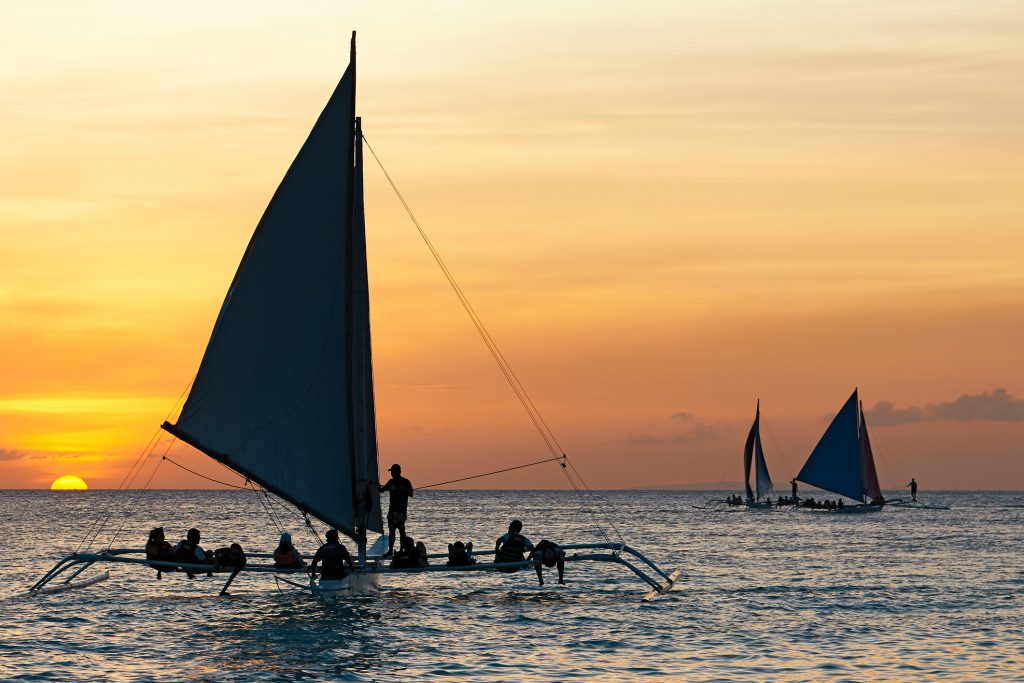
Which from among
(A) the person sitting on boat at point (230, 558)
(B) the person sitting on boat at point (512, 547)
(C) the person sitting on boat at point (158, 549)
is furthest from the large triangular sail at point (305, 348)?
(B) the person sitting on boat at point (512, 547)

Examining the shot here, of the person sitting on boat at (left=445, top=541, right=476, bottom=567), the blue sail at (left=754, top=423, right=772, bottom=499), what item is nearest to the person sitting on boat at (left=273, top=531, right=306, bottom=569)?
the person sitting on boat at (left=445, top=541, right=476, bottom=567)

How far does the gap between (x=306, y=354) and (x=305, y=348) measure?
0.51ft

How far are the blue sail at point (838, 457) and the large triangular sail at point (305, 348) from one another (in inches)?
2959

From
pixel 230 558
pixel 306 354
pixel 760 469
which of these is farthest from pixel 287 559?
pixel 760 469

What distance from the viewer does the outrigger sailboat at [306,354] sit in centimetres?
3241

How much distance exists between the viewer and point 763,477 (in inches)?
5162

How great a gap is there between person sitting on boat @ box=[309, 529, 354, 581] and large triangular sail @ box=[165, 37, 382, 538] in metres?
0.78

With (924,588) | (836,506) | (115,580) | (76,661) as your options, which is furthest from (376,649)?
(836,506)

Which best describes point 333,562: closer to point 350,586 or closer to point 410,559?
point 350,586

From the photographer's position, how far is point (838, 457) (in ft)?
344

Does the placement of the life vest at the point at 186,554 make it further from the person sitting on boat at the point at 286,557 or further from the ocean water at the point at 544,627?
the person sitting on boat at the point at 286,557

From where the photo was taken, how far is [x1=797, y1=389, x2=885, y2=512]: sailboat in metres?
103

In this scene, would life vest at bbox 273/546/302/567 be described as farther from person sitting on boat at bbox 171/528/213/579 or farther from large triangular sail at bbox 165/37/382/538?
person sitting on boat at bbox 171/528/213/579

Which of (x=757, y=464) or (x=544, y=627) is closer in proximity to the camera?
(x=544, y=627)
